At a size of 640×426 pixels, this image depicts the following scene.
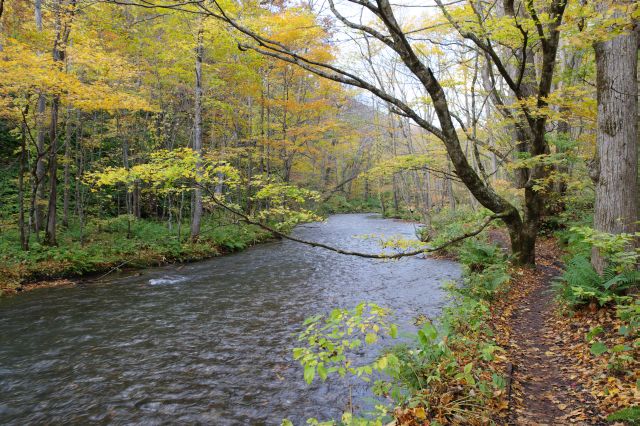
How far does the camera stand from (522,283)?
323 inches

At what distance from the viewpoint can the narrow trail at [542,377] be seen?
138 inches

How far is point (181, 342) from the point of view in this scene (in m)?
6.90

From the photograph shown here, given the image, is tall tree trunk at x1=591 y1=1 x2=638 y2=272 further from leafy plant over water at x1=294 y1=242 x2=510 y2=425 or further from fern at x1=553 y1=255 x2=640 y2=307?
leafy plant over water at x1=294 y1=242 x2=510 y2=425

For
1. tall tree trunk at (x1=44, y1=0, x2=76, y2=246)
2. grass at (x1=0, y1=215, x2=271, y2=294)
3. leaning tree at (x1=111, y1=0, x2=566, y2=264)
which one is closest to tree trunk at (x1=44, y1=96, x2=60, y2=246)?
tall tree trunk at (x1=44, y1=0, x2=76, y2=246)

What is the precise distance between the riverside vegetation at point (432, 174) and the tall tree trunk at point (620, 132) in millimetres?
23

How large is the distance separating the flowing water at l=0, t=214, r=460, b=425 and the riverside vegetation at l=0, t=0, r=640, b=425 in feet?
2.79

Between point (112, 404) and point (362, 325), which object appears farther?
point (112, 404)

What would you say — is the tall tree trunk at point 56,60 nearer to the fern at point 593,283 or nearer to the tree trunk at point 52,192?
the tree trunk at point 52,192

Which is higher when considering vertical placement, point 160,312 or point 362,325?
point 362,325

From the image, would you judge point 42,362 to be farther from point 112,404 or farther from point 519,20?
point 519,20

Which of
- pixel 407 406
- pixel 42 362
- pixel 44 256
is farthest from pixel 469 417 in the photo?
pixel 44 256

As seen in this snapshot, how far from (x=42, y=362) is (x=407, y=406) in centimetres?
593

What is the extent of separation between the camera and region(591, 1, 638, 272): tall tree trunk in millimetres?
5832

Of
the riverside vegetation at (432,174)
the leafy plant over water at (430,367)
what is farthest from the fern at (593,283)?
the leafy plant over water at (430,367)
